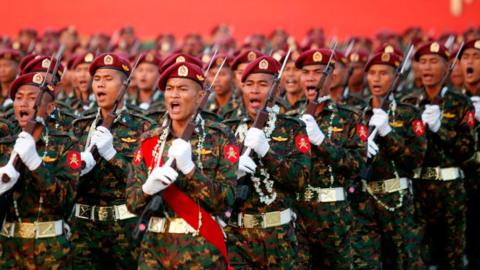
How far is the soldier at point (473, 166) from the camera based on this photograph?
12.2m

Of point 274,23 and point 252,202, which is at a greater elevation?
Result: point 274,23

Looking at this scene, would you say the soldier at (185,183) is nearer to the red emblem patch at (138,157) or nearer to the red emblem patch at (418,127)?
the red emblem patch at (138,157)

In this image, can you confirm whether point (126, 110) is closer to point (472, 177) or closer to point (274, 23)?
point (472, 177)

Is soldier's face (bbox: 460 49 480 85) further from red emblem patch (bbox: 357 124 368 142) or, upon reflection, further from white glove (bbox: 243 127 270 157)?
white glove (bbox: 243 127 270 157)

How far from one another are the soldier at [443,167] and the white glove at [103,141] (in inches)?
152

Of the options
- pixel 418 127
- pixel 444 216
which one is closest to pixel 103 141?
pixel 418 127

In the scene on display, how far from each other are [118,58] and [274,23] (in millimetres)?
15533

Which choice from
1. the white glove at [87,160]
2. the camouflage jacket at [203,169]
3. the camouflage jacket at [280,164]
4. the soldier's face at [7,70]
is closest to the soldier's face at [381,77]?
the camouflage jacket at [280,164]

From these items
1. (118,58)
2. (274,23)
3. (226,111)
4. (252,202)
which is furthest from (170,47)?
(252,202)

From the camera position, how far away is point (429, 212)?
11.8 metres

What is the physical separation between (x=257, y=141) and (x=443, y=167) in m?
4.09

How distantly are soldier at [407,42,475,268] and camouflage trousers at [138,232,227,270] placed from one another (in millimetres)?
4622

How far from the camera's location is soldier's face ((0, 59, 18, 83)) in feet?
41.3

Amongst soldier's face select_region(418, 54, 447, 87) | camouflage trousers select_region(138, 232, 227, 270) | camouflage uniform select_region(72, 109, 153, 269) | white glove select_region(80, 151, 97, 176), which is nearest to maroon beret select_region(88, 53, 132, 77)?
camouflage uniform select_region(72, 109, 153, 269)
